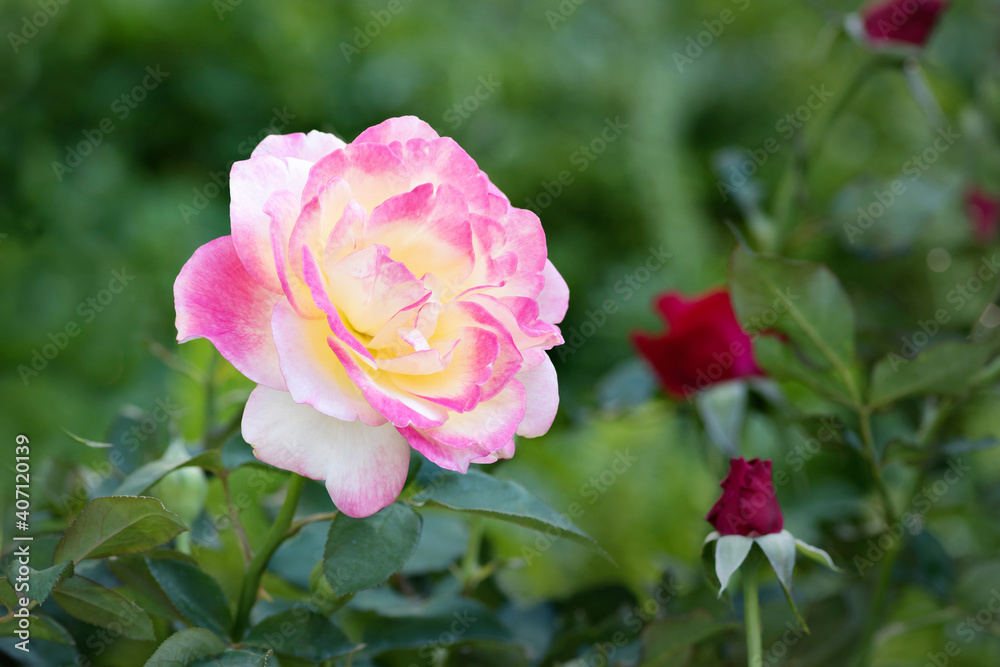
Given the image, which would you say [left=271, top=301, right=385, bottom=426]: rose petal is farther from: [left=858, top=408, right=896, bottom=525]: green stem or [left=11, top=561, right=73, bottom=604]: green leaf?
[left=858, top=408, right=896, bottom=525]: green stem

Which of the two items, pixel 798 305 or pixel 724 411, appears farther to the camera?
pixel 724 411

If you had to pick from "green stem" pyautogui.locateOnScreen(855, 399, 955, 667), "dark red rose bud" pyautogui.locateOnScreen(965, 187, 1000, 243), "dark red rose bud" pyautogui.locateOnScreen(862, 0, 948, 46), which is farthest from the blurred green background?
"green stem" pyautogui.locateOnScreen(855, 399, 955, 667)

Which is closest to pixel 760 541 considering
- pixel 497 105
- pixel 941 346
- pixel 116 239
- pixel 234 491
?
pixel 941 346

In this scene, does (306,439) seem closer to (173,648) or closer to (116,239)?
(173,648)

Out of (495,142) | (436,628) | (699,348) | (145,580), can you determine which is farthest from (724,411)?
(495,142)

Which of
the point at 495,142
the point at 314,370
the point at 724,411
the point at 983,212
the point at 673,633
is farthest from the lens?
the point at 495,142

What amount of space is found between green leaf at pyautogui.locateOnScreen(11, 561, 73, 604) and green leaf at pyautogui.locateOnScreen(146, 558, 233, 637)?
0.04 m

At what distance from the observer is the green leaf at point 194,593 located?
0.33 metres

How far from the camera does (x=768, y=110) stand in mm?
1935

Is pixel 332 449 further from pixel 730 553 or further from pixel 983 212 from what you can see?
pixel 983 212

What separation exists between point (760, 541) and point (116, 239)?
1422 millimetres

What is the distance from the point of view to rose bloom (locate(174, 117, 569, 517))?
0.27 metres

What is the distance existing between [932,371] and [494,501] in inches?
9.3

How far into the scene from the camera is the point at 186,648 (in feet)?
0.97
